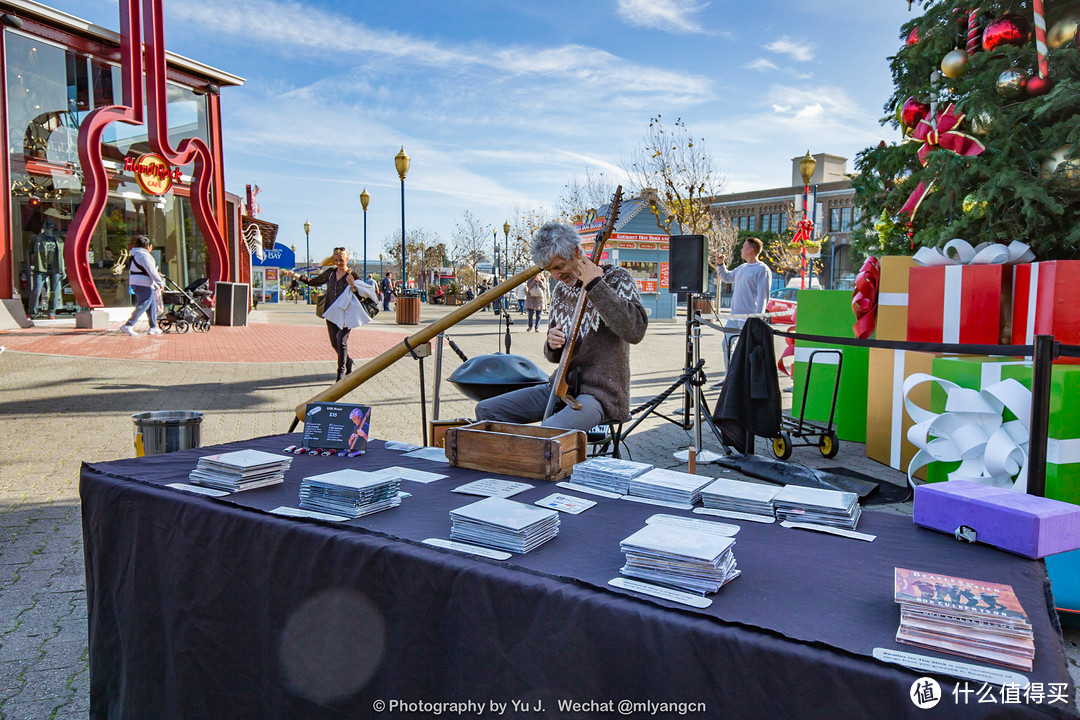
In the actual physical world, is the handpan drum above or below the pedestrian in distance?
below

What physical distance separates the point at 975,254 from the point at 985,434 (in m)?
1.82

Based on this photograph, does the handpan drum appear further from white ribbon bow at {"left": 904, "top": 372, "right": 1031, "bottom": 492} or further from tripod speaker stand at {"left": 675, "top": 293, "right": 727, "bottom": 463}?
white ribbon bow at {"left": 904, "top": 372, "right": 1031, "bottom": 492}

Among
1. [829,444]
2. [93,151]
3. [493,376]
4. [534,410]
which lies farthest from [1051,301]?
[93,151]

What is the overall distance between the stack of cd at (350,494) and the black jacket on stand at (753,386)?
4037 mm

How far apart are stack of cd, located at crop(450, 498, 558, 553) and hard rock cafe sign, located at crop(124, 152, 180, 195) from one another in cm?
1879

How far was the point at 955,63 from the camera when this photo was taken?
5.83 metres

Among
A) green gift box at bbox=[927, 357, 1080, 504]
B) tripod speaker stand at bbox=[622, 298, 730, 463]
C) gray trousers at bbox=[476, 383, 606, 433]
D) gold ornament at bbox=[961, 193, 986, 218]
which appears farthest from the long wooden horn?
gold ornament at bbox=[961, 193, 986, 218]

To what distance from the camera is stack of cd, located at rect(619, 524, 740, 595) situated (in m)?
1.43

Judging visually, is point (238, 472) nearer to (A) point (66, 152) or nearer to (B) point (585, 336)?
(B) point (585, 336)

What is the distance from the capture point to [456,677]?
5.24 ft

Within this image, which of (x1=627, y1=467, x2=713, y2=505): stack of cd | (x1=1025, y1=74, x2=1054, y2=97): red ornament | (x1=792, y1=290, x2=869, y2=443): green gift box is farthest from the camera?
(x1=792, y1=290, x2=869, y2=443): green gift box

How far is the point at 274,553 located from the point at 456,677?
2.05 ft

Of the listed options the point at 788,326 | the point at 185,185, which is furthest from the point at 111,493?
the point at 185,185

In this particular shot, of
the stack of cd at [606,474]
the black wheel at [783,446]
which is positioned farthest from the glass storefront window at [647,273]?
the stack of cd at [606,474]
